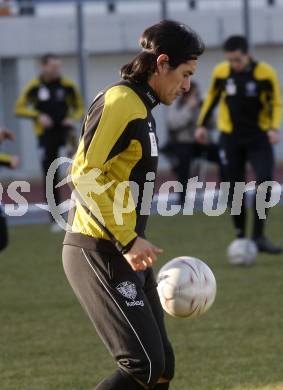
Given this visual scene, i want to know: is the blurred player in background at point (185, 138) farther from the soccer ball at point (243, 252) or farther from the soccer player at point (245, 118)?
the soccer ball at point (243, 252)

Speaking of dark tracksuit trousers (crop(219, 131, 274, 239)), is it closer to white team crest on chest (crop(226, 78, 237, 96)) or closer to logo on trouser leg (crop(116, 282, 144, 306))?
white team crest on chest (crop(226, 78, 237, 96))

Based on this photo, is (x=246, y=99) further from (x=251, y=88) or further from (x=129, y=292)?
(x=129, y=292)

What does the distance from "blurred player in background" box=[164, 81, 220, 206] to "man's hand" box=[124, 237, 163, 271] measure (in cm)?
1391

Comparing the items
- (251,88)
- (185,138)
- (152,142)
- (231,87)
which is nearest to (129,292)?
(152,142)

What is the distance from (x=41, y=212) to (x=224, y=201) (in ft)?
12.1

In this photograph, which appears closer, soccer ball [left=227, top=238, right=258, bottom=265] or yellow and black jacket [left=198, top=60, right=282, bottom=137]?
soccer ball [left=227, top=238, right=258, bottom=265]

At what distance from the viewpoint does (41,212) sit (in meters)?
19.3

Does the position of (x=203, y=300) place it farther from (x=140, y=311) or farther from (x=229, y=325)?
(x=229, y=325)

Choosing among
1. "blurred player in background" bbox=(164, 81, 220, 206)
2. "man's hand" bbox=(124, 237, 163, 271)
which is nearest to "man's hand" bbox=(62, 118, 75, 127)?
"blurred player in background" bbox=(164, 81, 220, 206)

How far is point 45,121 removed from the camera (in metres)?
16.0

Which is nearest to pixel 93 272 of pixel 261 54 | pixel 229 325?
pixel 229 325

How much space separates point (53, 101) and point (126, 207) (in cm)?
1139

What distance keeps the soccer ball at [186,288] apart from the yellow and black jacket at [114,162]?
48 centimetres

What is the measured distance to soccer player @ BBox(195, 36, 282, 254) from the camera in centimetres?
1232
